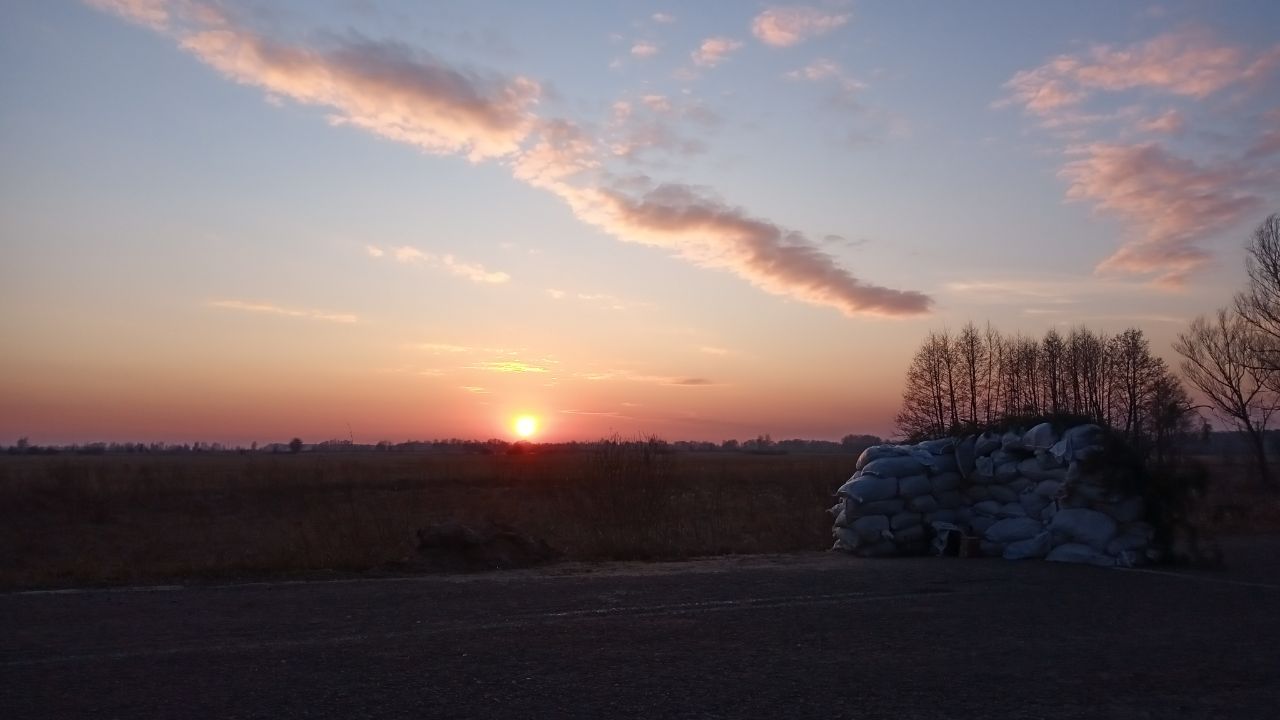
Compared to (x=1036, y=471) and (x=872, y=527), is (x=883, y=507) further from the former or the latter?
(x=1036, y=471)

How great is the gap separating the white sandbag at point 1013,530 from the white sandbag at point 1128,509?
113 centimetres

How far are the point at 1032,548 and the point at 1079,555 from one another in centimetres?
75

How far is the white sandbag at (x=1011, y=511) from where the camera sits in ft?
52.3

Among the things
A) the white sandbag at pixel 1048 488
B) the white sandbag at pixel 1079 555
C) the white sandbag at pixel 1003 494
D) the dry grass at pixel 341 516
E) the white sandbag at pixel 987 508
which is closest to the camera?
the white sandbag at pixel 1079 555

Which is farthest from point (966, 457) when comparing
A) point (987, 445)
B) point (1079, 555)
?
point (1079, 555)

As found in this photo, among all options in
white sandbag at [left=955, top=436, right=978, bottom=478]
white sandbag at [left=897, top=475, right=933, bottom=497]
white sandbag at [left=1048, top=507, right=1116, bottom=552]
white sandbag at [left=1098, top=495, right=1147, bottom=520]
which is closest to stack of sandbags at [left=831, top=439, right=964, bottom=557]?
white sandbag at [left=897, top=475, right=933, bottom=497]

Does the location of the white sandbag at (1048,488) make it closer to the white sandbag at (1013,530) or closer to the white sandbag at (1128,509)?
the white sandbag at (1013,530)

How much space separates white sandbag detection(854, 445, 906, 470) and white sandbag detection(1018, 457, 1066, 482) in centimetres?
198

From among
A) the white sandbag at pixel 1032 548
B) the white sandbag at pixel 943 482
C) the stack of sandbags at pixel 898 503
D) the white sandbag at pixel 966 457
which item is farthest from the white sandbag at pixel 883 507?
the white sandbag at pixel 1032 548

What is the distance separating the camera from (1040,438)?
1572cm

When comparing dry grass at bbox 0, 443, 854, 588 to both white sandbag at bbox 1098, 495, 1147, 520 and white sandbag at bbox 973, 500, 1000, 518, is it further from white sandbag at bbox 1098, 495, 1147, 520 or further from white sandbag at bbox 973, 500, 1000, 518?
white sandbag at bbox 1098, 495, 1147, 520

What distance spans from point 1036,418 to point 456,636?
11.4 metres

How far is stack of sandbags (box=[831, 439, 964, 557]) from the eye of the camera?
16266 mm

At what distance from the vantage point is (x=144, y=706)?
20.8 feet
